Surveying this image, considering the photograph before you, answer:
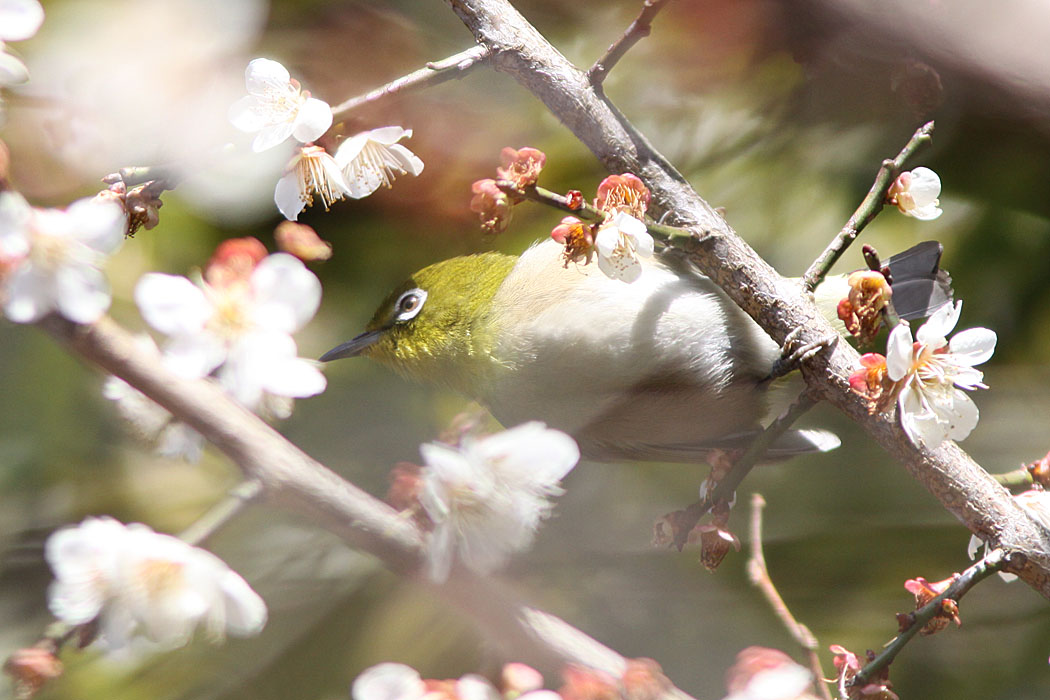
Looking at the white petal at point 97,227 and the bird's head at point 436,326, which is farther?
the bird's head at point 436,326

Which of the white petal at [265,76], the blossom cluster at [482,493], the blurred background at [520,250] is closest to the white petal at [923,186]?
the blurred background at [520,250]

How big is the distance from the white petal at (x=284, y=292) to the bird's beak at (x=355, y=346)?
253mm

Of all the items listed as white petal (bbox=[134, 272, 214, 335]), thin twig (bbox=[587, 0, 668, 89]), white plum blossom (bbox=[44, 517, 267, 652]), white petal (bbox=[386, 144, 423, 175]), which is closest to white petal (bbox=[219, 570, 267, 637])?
white plum blossom (bbox=[44, 517, 267, 652])

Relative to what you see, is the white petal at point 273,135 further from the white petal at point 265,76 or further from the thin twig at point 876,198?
the thin twig at point 876,198

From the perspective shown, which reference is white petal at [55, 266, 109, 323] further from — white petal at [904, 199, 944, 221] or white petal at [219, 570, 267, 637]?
white petal at [904, 199, 944, 221]

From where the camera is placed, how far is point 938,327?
0.37 m

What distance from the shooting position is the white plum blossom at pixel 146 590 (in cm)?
35

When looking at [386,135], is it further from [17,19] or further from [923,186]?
[923,186]

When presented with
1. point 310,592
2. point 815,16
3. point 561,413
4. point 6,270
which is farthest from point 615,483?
point 6,270

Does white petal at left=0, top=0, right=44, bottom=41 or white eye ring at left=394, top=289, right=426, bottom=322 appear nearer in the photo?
white petal at left=0, top=0, right=44, bottom=41


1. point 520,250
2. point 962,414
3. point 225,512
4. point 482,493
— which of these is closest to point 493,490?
point 482,493

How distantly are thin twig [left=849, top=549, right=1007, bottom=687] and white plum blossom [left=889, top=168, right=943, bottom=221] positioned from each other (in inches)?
7.0

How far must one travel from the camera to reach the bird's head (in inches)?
25.4

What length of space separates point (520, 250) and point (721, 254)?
1.03ft
